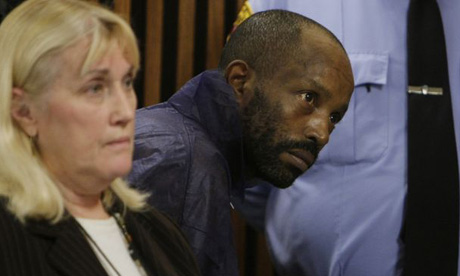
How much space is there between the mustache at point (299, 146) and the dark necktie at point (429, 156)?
1.06ft

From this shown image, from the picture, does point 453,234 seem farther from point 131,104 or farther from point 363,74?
point 131,104

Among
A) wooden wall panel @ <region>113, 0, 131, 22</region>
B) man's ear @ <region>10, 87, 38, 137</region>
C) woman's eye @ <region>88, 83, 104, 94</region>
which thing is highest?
woman's eye @ <region>88, 83, 104, 94</region>

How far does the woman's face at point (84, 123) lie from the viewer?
148 cm

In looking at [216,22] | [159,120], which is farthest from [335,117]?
[216,22]

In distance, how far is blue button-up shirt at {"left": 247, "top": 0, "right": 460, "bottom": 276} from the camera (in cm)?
238

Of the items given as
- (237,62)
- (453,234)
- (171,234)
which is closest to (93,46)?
(171,234)

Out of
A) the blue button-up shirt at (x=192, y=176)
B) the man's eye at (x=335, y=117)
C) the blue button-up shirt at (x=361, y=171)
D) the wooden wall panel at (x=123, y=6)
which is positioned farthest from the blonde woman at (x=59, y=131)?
the wooden wall panel at (x=123, y=6)

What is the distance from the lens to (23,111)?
4.90 feet

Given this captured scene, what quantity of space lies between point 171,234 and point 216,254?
184 millimetres

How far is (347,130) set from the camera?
2420mm

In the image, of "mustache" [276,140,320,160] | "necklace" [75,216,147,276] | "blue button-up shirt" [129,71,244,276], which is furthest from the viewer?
"mustache" [276,140,320,160]

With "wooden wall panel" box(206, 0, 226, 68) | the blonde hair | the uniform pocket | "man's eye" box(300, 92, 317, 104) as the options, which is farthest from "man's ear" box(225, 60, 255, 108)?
the blonde hair

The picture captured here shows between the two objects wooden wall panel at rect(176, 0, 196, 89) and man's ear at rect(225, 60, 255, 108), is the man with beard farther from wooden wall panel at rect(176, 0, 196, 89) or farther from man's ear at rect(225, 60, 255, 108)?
wooden wall panel at rect(176, 0, 196, 89)

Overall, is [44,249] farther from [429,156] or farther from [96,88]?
[429,156]
